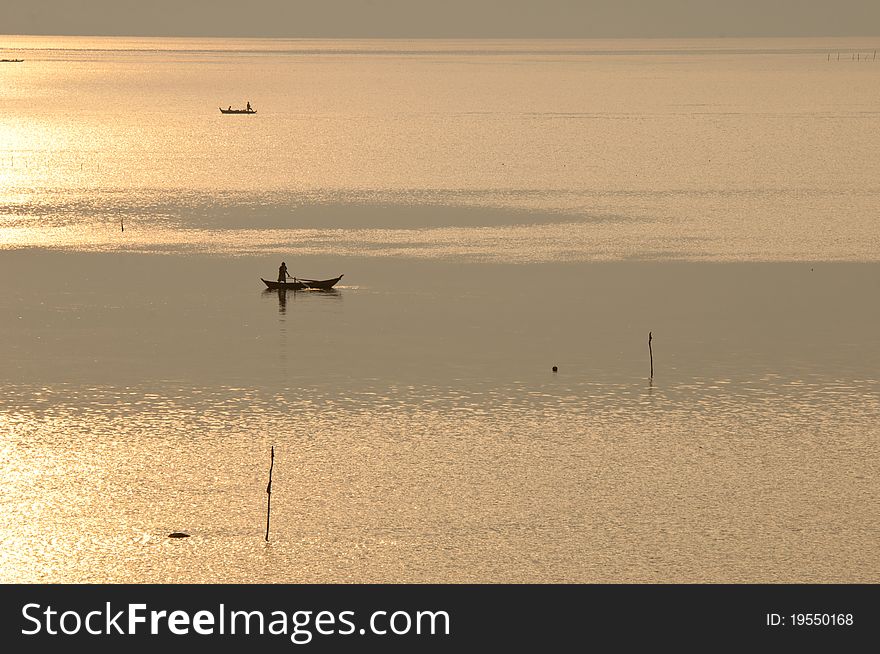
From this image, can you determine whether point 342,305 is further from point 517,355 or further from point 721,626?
point 721,626

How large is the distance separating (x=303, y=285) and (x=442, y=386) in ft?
58.9

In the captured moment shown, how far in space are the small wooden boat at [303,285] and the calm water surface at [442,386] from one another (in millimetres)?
523

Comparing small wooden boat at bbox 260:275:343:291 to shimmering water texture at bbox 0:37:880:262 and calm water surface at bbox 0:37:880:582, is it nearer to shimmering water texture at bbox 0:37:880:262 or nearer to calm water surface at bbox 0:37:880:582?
calm water surface at bbox 0:37:880:582

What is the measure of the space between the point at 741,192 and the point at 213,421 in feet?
226

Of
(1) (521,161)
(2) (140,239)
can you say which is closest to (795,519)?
(2) (140,239)

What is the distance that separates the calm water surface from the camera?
37.8 meters

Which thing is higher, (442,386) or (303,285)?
(303,285)

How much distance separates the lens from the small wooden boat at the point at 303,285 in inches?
2712

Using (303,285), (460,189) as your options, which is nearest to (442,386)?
(303,285)

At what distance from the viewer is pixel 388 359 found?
5662 cm

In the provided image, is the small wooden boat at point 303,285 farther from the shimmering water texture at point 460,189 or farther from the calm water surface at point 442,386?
the shimmering water texture at point 460,189

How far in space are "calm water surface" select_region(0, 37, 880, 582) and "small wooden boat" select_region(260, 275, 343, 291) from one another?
523 mm

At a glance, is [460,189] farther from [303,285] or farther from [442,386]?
[442,386]

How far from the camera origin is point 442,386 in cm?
5262
